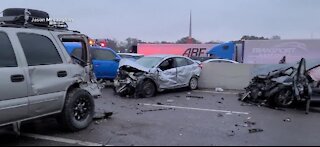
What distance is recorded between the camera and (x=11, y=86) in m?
5.36

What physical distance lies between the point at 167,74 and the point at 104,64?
10.3ft

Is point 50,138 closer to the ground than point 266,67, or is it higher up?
closer to the ground

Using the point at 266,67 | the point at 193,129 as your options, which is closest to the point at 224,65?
the point at 266,67

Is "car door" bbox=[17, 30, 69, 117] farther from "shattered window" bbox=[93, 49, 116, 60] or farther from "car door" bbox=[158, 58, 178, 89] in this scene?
"shattered window" bbox=[93, 49, 116, 60]

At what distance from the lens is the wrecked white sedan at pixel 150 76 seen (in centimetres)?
1214

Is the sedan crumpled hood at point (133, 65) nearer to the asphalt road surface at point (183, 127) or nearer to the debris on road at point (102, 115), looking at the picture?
the asphalt road surface at point (183, 127)

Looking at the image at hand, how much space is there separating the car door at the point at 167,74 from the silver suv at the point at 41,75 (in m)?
5.32

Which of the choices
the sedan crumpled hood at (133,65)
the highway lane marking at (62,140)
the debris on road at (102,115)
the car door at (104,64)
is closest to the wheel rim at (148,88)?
the sedan crumpled hood at (133,65)

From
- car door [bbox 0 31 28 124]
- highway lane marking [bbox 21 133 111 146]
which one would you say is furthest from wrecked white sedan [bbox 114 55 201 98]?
car door [bbox 0 31 28 124]

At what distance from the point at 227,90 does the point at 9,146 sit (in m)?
10.6

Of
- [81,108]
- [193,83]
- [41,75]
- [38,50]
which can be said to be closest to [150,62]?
[193,83]

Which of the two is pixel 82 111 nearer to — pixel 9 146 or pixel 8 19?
pixel 9 146

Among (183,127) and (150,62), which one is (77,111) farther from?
(150,62)

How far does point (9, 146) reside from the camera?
5.68 meters
